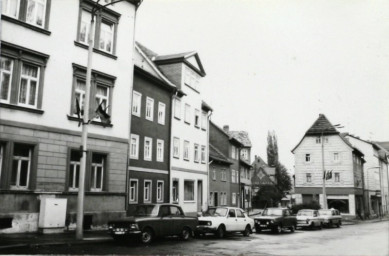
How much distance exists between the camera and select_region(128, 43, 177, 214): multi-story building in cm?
2706

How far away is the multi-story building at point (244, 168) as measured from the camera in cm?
5385

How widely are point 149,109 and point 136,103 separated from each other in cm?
194

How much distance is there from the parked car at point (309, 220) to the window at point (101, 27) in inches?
745

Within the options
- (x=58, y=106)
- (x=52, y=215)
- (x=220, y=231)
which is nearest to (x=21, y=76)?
(x=58, y=106)

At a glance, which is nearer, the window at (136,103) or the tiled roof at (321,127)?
the window at (136,103)

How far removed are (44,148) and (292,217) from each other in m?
17.2

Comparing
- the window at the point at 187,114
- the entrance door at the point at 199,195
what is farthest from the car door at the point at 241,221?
the entrance door at the point at 199,195

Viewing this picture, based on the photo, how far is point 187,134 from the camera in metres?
35.5

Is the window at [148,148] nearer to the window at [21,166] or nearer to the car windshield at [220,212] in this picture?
the car windshield at [220,212]

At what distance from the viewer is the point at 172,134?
3250 cm

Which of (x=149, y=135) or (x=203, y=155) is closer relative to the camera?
(x=149, y=135)

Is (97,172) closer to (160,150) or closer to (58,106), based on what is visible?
(58,106)

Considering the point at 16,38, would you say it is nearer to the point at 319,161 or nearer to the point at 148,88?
the point at 148,88

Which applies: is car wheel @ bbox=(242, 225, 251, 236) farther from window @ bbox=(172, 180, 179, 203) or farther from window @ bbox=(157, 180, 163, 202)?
window @ bbox=(172, 180, 179, 203)
